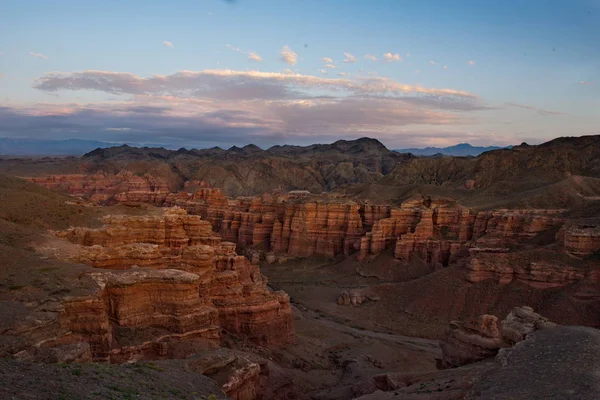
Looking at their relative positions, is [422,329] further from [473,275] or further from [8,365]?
[8,365]

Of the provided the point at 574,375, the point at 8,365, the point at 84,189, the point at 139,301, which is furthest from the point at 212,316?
the point at 84,189

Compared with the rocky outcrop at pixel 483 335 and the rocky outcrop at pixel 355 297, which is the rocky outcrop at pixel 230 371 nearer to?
the rocky outcrop at pixel 483 335

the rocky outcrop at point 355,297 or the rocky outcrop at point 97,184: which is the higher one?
the rocky outcrop at point 97,184

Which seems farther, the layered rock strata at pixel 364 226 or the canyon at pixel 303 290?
the layered rock strata at pixel 364 226

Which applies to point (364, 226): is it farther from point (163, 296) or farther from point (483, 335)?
point (163, 296)

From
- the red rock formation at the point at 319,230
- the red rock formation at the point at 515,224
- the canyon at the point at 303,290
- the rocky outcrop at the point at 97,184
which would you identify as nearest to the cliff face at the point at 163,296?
the canyon at the point at 303,290

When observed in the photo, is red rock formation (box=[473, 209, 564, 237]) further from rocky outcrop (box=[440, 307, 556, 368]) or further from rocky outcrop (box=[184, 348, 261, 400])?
rocky outcrop (box=[184, 348, 261, 400])

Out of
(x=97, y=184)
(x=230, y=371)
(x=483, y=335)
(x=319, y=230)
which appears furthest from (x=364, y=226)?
(x=97, y=184)
